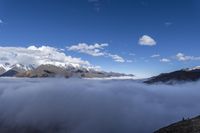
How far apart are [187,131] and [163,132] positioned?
2053 centimetres

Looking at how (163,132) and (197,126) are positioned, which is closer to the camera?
(197,126)

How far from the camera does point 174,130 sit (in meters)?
132

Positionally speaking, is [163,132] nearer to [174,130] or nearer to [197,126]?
[174,130]

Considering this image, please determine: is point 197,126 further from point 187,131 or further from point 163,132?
point 163,132

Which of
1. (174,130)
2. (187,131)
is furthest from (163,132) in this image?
(187,131)

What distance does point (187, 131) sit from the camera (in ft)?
392

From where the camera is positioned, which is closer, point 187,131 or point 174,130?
point 187,131

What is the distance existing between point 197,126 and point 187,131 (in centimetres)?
458

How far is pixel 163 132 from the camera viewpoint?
456ft

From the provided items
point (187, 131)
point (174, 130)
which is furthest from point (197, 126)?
point (174, 130)

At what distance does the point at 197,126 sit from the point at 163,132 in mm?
20822

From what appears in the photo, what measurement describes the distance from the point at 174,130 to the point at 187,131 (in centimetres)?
1256

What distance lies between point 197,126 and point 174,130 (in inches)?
501
